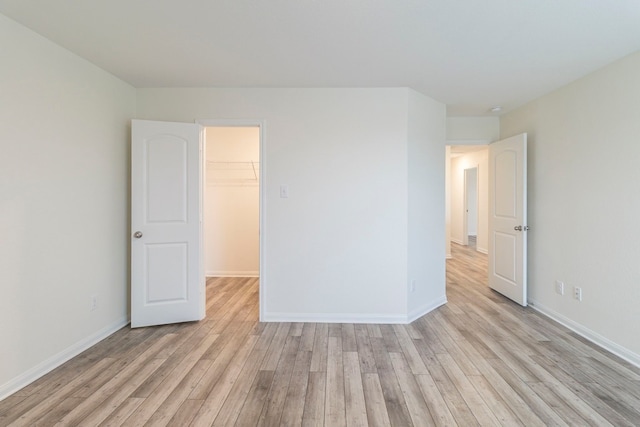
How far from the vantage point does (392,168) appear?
10.1 ft

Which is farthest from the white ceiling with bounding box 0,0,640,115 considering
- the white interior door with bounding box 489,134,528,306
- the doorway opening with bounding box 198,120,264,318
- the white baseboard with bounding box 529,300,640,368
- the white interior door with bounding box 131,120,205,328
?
the white baseboard with bounding box 529,300,640,368

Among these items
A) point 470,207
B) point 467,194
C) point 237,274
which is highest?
point 467,194

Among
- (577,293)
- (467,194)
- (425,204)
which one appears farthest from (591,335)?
(467,194)

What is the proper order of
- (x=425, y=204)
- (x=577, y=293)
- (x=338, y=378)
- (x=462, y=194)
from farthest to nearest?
1. (x=462, y=194)
2. (x=425, y=204)
3. (x=577, y=293)
4. (x=338, y=378)

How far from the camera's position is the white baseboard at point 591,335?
235 centimetres

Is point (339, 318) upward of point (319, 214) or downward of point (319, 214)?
downward

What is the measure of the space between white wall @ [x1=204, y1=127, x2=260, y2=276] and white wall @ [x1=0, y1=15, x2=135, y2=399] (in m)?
1.84

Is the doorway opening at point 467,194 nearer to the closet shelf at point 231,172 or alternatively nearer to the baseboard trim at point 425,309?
the baseboard trim at point 425,309

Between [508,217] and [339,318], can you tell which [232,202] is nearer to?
[339,318]

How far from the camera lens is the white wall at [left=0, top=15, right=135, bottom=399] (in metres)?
1.97

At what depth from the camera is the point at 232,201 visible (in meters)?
4.81

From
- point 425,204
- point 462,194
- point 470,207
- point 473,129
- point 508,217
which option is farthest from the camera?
point 470,207

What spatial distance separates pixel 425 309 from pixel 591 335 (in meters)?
1.40

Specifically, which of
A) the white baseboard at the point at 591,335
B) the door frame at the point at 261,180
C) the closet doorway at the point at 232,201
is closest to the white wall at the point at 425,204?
the white baseboard at the point at 591,335
